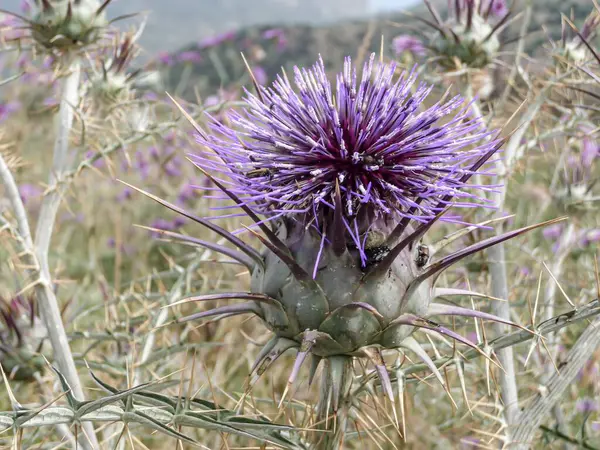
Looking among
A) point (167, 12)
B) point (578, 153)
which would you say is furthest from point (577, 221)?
point (167, 12)

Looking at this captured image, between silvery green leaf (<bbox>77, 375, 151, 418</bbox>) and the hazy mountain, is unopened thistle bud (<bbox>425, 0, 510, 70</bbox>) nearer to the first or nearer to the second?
silvery green leaf (<bbox>77, 375, 151, 418</bbox>)

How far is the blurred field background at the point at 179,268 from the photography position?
2695 millimetres

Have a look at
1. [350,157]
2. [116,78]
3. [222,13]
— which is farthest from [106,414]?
[222,13]

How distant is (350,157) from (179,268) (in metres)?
1.44

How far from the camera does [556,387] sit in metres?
2.09

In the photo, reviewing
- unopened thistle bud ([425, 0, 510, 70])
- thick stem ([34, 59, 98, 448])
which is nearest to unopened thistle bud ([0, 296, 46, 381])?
thick stem ([34, 59, 98, 448])

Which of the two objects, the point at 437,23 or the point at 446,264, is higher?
the point at 437,23

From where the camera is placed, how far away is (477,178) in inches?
107

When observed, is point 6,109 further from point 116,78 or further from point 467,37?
point 467,37

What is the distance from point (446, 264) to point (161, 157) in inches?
170

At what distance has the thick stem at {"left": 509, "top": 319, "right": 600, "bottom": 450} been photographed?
2.07 m

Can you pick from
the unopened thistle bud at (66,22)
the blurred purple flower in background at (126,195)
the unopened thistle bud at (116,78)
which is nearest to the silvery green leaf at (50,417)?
the unopened thistle bud at (66,22)

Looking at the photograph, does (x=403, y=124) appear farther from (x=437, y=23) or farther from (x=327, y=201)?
(x=437, y=23)

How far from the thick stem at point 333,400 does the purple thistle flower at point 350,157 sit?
0.35 m
